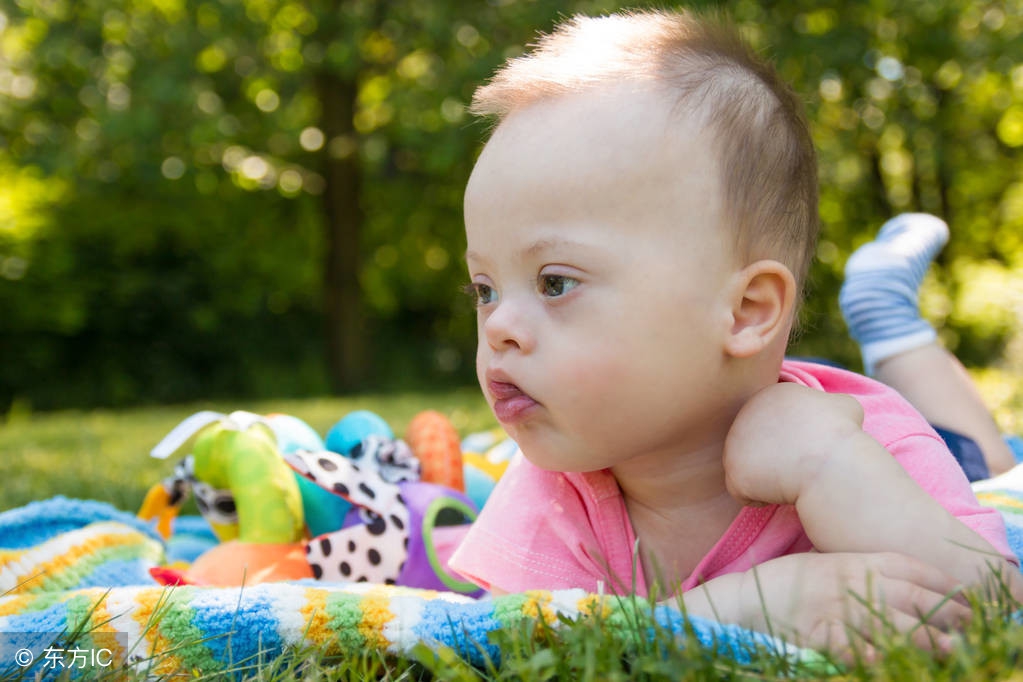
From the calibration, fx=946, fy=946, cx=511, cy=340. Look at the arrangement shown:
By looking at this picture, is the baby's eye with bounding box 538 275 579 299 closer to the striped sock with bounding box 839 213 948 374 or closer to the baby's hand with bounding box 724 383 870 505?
the baby's hand with bounding box 724 383 870 505

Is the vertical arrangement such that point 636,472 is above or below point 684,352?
below

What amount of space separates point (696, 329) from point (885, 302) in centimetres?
140

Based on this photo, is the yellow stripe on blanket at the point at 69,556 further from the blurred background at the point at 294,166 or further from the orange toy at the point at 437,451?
the blurred background at the point at 294,166

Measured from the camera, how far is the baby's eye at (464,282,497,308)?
1541 millimetres

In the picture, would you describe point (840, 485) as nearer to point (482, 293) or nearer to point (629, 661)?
point (629, 661)

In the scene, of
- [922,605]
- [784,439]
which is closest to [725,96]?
[784,439]

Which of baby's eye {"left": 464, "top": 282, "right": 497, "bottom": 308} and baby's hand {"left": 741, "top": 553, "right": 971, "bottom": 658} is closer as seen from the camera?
baby's hand {"left": 741, "top": 553, "right": 971, "bottom": 658}

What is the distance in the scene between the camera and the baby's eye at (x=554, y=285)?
1.42 m

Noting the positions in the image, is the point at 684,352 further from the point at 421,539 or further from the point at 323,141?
the point at 323,141

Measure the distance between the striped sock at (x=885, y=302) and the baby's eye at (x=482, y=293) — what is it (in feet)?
4.68

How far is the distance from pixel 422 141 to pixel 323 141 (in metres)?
2.10

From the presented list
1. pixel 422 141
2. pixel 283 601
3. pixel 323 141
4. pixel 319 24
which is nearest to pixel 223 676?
pixel 283 601

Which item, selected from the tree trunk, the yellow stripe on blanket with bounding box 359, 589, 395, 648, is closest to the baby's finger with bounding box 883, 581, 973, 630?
the yellow stripe on blanket with bounding box 359, 589, 395, 648

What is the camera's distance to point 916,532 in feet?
4.31
